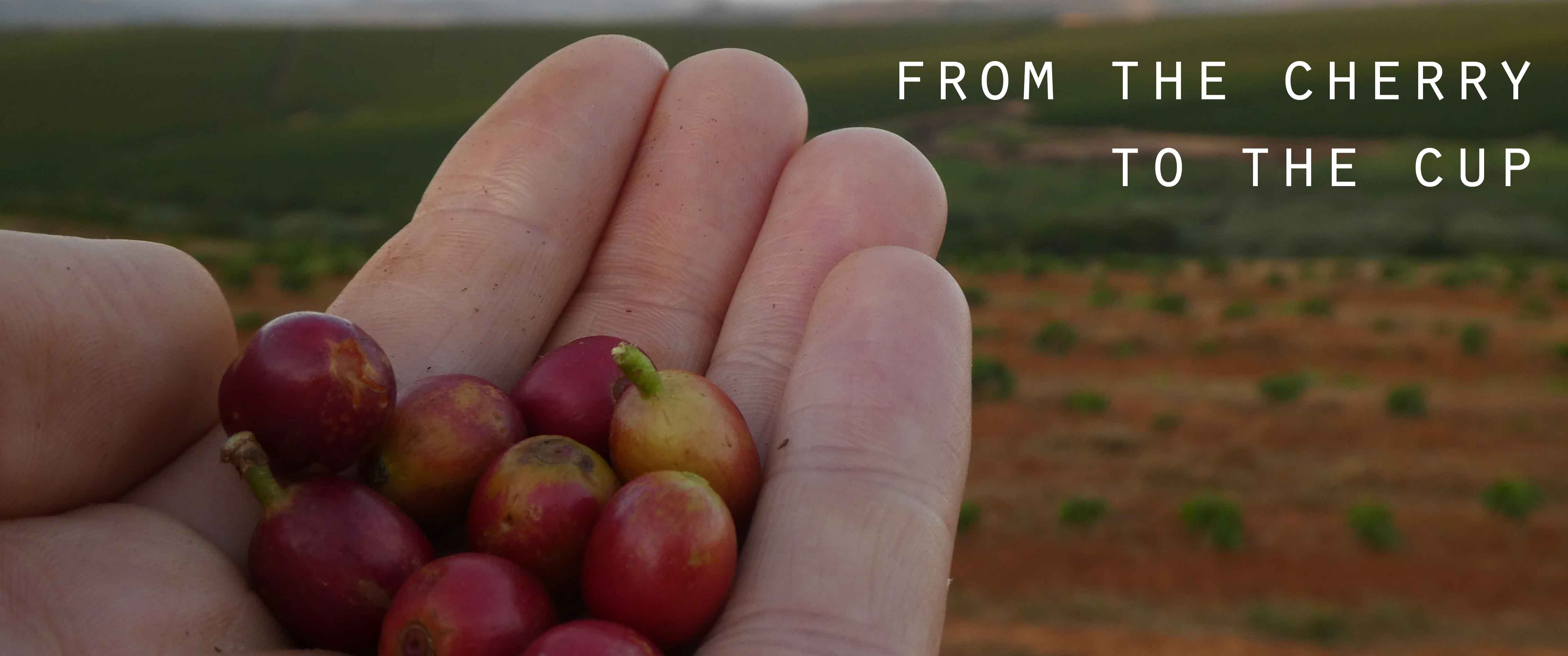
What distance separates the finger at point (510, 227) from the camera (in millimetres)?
3584

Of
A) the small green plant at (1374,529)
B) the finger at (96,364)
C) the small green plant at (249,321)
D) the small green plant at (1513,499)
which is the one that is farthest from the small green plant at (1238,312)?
the finger at (96,364)

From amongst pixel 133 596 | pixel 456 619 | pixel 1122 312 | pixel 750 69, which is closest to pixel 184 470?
pixel 133 596

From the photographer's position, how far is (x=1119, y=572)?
372 inches

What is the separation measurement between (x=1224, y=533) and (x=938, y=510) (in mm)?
7641

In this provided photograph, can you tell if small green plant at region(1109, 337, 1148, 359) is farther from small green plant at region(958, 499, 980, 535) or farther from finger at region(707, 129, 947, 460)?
finger at region(707, 129, 947, 460)

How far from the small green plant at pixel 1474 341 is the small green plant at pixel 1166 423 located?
472 cm

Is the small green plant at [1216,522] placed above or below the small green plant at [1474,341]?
below

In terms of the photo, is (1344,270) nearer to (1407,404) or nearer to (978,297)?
(978,297)

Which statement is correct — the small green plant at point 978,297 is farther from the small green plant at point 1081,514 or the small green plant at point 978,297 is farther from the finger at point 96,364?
the finger at point 96,364

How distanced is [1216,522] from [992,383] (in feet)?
14.0

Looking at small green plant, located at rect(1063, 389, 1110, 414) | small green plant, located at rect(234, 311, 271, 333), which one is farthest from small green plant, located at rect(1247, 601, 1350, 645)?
small green plant, located at rect(234, 311, 271, 333)

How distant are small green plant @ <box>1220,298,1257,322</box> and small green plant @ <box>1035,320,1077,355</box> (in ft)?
7.72

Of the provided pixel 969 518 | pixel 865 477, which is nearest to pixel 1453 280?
pixel 969 518

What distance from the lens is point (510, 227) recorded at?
3.83 meters
